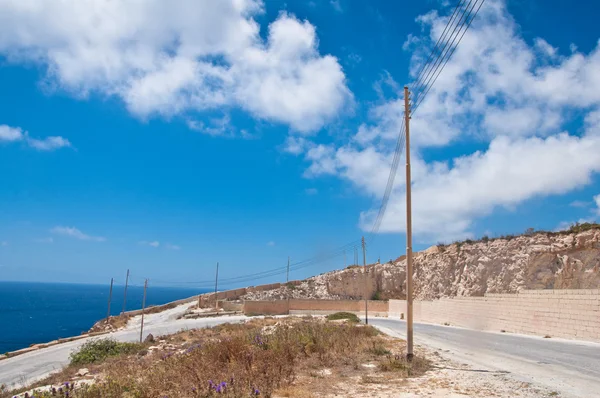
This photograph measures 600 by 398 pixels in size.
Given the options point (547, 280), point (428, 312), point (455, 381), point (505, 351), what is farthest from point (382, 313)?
point (455, 381)

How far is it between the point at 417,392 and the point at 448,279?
144ft

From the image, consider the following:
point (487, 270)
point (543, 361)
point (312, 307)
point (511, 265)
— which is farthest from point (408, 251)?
point (312, 307)

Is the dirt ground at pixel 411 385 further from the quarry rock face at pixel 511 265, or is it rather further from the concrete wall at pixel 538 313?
the quarry rock face at pixel 511 265

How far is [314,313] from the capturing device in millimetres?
54531

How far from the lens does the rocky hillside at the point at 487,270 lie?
3241 centimetres

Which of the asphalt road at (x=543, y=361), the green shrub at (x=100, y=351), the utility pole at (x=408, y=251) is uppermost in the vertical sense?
the utility pole at (x=408, y=251)

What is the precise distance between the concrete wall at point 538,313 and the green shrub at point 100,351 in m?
19.3

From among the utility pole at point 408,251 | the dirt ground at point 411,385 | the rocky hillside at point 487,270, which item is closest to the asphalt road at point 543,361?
the dirt ground at point 411,385

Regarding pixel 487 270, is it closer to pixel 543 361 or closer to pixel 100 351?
pixel 543 361

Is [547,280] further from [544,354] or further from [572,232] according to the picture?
[544,354]

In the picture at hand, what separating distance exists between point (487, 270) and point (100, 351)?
35085 mm

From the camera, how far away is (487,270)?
140 feet

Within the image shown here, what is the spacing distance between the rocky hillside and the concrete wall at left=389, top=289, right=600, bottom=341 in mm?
7776

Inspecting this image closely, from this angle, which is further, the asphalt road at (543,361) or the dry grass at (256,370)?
the asphalt road at (543,361)
